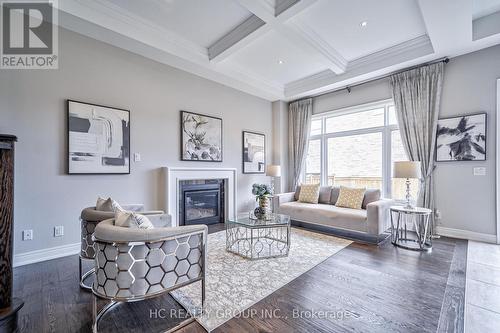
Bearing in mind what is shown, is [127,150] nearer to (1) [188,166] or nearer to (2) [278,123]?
(1) [188,166]

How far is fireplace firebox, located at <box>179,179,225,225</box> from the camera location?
171 inches

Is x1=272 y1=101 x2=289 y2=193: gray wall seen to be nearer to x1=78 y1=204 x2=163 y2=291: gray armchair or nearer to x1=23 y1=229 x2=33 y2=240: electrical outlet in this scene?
x1=78 y1=204 x2=163 y2=291: gray armchair

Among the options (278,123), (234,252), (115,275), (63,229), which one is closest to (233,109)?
(278,123)

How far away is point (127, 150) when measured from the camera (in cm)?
357

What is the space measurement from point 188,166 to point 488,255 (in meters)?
4.71

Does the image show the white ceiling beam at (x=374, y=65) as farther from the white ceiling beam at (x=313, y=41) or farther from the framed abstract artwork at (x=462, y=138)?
the framed abstract artwork at (x=462, y=138)

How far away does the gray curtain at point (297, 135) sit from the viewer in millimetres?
5793

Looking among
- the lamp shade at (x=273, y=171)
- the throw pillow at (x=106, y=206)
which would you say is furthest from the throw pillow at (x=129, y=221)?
the lamp shade at (x=273, y=171)

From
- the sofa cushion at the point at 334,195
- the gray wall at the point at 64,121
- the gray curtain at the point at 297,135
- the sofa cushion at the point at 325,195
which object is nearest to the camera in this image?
the gray wall at the point at 64,121

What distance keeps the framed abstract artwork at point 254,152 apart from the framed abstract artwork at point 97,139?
2.58 m

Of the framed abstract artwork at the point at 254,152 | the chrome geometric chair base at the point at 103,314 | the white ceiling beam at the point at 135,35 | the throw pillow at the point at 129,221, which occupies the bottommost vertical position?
the chrome geometric chair base at the point at 103,314

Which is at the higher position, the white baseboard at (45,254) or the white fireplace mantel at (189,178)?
the white fireplace mantel at (189,178)

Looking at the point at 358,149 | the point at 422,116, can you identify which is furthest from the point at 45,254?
the point at 422,116

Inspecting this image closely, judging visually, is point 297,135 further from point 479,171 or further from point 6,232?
point 6,232
